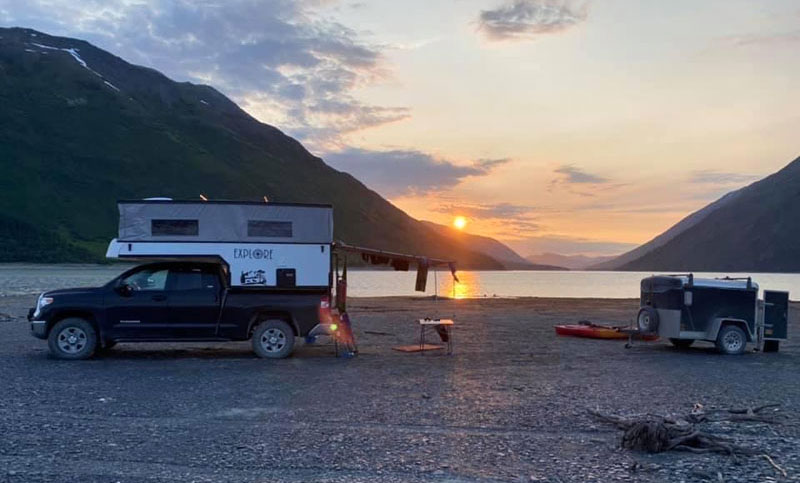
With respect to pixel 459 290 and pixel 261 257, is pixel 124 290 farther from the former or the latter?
pixel 459 290

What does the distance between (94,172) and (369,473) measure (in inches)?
7387

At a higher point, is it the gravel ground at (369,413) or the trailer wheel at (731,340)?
the trailer wheel at (731,340)

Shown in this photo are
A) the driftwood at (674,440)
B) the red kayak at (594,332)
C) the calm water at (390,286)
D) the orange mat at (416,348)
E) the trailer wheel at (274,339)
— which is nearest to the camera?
the driftwood at (674,440)

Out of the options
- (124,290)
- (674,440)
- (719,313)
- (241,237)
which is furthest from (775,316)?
(124,290)

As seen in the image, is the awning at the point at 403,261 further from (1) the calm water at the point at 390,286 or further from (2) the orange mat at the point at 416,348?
(1) the calm water at the point at 390,286

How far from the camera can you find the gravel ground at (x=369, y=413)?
24.1ft

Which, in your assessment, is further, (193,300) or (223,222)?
(223,222)

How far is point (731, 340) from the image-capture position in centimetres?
1812

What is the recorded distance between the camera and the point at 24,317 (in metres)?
28.0

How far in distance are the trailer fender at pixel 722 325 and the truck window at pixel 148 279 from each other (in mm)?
12940

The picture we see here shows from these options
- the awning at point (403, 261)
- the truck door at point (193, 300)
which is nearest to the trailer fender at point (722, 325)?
the awning at point (403, 261)

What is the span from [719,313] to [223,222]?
12.2 meters

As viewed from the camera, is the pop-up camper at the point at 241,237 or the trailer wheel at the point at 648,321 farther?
the trailer wheel at the point at 648,321

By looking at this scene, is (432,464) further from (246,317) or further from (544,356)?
(544,356)
